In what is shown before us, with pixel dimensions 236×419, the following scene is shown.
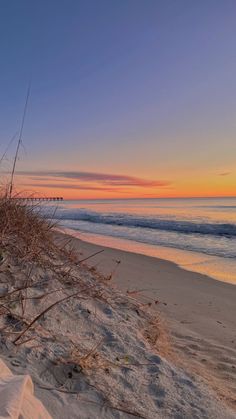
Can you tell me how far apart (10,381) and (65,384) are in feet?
2.02

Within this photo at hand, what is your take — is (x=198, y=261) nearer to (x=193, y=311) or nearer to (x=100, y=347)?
(x=193, y=311)

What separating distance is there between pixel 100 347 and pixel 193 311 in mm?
2566

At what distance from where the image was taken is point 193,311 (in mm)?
5305

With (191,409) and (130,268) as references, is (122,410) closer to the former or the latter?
(191,409)

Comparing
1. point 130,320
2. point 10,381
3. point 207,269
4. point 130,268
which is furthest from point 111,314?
point 207,269

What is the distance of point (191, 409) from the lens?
2441 millimetres

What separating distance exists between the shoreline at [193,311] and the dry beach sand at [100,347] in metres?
0.02

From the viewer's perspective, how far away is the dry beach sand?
236 cm

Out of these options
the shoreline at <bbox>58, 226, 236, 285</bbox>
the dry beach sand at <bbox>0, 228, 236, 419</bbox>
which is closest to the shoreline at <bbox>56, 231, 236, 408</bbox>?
the dry beach sand at <bbox>0, 228, 236, 419</bbox>

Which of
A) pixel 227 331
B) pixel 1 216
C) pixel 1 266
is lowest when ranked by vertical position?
pixel 227 331

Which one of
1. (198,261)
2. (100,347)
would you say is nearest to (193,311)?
(100,347)

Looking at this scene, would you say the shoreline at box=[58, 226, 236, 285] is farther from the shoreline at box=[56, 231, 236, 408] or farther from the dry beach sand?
the dry beach sand

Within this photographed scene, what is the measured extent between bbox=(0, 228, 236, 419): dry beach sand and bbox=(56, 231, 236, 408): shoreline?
0.02 m

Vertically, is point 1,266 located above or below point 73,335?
above
